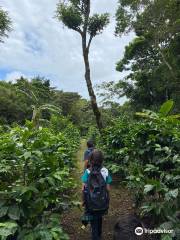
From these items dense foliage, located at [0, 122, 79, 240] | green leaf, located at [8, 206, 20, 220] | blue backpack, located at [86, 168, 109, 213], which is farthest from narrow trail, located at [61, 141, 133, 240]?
green leaf, located at [8, 206, 20, 220]

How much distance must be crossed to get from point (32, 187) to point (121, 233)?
162cm

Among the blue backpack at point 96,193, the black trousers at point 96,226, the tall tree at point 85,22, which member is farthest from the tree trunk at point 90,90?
the blue backpack at point 96,193

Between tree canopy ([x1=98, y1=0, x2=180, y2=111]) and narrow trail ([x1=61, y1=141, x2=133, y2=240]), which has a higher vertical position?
tree canopy ([x1=98, y1=0, x2=180, y2=111])

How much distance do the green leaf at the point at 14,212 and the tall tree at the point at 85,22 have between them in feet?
37.6

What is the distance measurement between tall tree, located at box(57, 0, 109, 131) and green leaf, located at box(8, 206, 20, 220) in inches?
451

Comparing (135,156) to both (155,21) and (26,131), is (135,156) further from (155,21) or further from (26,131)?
(155,21)

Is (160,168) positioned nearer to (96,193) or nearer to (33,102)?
(96,193)

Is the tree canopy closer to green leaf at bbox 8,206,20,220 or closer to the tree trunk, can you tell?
the tree trunk

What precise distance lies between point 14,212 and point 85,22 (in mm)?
13450

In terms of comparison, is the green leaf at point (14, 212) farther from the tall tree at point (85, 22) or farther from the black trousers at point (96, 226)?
the tall tree at point (85, 22)

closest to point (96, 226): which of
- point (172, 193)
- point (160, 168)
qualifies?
point (160, 168)

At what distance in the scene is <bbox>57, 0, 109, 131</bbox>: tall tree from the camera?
15.1 metres

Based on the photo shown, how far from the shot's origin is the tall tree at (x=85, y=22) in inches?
595

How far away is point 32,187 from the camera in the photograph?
3.47 meters
